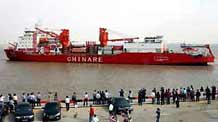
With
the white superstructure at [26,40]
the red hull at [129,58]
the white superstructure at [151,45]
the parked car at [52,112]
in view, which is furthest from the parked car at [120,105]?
the white superstructure at [26,40]

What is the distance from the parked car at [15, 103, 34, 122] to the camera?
1841cm

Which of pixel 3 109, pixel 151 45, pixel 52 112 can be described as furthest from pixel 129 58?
pixel 52 112

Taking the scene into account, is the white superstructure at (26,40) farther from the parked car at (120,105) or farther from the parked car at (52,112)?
the parked car at (52,112)

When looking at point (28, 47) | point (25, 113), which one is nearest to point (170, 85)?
point (25, 113)

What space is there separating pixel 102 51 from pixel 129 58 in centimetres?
795

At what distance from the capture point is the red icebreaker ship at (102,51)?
76750 millimetres

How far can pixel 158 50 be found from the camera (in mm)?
78125

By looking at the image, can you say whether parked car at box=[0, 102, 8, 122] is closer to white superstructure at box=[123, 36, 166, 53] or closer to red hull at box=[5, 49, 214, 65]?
red hull at box=[5, 49, 214, 65]

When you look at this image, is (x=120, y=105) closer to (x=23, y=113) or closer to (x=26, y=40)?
(x=23, y=113)

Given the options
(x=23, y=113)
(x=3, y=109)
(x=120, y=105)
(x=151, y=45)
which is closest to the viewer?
(x=23, y=113)

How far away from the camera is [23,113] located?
61.0 feet

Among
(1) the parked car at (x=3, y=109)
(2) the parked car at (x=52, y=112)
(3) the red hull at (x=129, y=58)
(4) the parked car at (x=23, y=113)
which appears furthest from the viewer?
(3) the red hull at (x=129, y=58)

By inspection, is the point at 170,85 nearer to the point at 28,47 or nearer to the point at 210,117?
the point at 210,117

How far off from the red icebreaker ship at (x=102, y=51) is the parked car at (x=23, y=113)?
5925cm
